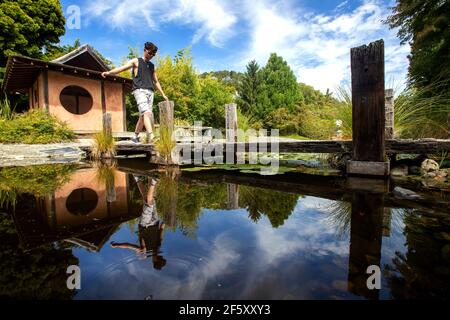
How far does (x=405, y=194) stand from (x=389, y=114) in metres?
1.67

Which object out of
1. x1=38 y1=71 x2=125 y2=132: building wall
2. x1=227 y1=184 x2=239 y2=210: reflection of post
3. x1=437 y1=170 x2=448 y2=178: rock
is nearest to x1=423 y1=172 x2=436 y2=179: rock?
x1=437 y1=170 x2=448 y2=178: rock

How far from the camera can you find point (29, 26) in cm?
1555

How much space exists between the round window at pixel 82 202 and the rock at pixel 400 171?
346cm

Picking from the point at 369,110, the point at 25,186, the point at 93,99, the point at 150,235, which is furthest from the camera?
the point at 93,99

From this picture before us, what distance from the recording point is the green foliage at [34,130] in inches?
270

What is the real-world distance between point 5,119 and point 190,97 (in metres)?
10.0

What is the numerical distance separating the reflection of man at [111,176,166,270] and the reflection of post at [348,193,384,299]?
77 cm

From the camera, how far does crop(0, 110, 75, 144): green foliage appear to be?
6.86m

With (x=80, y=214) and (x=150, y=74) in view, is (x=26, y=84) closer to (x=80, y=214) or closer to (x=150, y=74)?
(x=150, y=74)

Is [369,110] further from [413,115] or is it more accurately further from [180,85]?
[180,85]

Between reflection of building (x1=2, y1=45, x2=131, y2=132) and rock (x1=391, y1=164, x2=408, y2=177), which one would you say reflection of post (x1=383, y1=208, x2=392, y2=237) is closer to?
rock (x1=391, y1=164, x2=408, y2=177)

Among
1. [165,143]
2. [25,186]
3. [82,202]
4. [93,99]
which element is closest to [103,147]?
[165,143]

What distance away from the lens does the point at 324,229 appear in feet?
4.97
